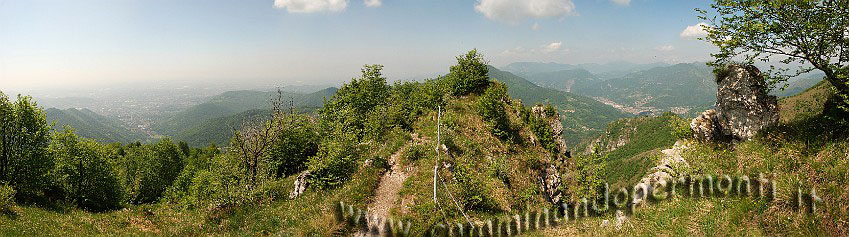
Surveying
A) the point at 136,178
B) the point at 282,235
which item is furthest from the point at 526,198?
the point at 136,178

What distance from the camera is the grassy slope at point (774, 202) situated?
8.84 metres

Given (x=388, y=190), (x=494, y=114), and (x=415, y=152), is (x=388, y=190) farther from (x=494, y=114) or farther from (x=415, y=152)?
(x=494, y=114)

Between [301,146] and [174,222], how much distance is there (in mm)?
16429

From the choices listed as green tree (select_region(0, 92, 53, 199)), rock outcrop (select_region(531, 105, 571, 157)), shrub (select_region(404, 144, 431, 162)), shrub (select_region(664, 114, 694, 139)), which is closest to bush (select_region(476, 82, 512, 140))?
rock outcrop (select_region(531, 105, 571, 157))

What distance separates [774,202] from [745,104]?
23.7ft

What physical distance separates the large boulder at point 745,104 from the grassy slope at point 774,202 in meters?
0.64

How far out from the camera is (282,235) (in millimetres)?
15273

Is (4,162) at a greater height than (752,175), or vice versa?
(752,175)

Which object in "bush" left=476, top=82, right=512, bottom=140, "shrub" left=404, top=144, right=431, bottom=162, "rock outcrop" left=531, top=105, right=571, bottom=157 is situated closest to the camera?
"shrub" left=404, top=144, right=431, bottom=162

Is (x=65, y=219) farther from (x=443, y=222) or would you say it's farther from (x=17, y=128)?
(x=443, y=222)

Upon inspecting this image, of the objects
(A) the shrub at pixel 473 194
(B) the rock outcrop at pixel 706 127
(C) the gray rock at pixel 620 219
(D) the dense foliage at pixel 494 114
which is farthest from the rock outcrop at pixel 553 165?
(C) the gray rock at pixel 620 219

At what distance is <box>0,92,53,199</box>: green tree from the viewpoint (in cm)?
2892

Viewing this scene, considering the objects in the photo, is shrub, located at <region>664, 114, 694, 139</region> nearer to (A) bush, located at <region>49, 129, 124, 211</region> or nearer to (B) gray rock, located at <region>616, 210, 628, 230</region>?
(B) gray rock, located at <region>616, 210, 628, 230</region>

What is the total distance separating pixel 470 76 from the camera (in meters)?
39.0
